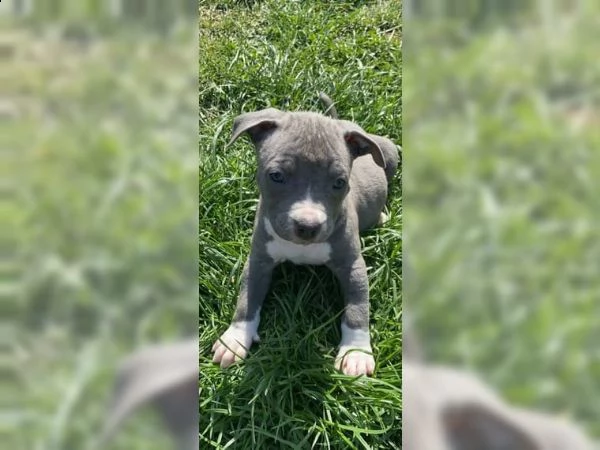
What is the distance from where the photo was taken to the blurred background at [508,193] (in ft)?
4.95

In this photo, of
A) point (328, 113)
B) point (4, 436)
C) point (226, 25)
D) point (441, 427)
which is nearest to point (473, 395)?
point (441, 427)

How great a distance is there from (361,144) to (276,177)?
551 millimetres

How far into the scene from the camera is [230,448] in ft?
10.2

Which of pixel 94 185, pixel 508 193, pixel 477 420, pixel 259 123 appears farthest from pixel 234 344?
pixel 508 193

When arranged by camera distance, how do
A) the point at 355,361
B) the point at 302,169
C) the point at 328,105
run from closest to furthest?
the point at 302,169 < the point at 355,361 < the point at 328,105

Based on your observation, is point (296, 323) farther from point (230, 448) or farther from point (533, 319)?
point (533, 319)

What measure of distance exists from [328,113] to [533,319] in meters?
2.81

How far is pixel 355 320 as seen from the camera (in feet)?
11.0

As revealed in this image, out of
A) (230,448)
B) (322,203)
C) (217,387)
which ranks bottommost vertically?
(230,448)

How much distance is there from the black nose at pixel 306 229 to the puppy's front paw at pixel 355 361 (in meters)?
0.85

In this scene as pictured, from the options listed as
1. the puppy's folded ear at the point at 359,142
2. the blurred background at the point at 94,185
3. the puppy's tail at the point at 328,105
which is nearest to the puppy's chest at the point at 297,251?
the puppy's folded ear at the point at 359,142

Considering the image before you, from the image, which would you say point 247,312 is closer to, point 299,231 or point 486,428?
point 299,231

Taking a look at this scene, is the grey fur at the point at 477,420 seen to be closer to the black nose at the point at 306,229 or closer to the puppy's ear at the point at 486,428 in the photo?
the puppy's ear at the point at 486,428

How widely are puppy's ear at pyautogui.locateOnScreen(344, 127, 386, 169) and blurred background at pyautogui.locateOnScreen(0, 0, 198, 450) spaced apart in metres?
1.61
